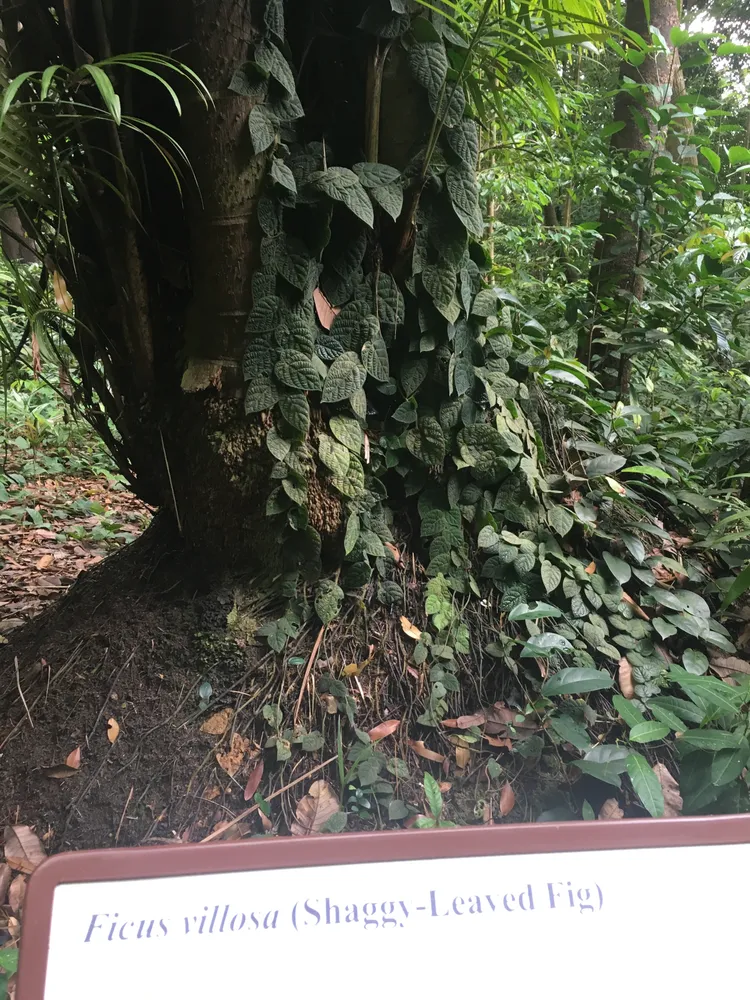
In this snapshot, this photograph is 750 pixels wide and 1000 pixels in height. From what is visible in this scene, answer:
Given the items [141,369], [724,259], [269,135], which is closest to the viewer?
[269,135]

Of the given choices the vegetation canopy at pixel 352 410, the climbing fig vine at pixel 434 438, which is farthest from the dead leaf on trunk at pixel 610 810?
the climbing fig vine at pixel 434 438

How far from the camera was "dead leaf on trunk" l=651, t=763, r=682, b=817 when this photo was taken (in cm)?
139

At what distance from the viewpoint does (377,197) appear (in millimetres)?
1425

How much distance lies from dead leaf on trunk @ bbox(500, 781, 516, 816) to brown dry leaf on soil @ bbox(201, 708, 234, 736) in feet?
2.26

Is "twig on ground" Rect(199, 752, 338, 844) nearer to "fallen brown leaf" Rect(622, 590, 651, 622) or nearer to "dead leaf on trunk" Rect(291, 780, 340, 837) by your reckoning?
"dead leaf on trunk" Rect(291, 780, 340, 837)

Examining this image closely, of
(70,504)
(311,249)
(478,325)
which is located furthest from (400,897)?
(70,504)

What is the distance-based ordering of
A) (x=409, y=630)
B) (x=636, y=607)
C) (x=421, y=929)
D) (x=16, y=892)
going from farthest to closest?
1. (x=636, y=607)
2. (x=409, y=630)
3. (x=16, y=892)
4. (x=421, y=929)

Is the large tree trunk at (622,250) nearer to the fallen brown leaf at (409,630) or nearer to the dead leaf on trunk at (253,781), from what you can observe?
the fallen brown leaf at (409,630)

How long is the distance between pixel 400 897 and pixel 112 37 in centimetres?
174

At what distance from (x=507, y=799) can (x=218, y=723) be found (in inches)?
28.6

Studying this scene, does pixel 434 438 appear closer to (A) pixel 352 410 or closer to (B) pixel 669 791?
(A) pixel 352 410

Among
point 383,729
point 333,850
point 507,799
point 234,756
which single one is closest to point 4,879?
point 234,756

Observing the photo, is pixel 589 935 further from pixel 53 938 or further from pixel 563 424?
pixel 563 424

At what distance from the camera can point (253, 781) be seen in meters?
1.43
